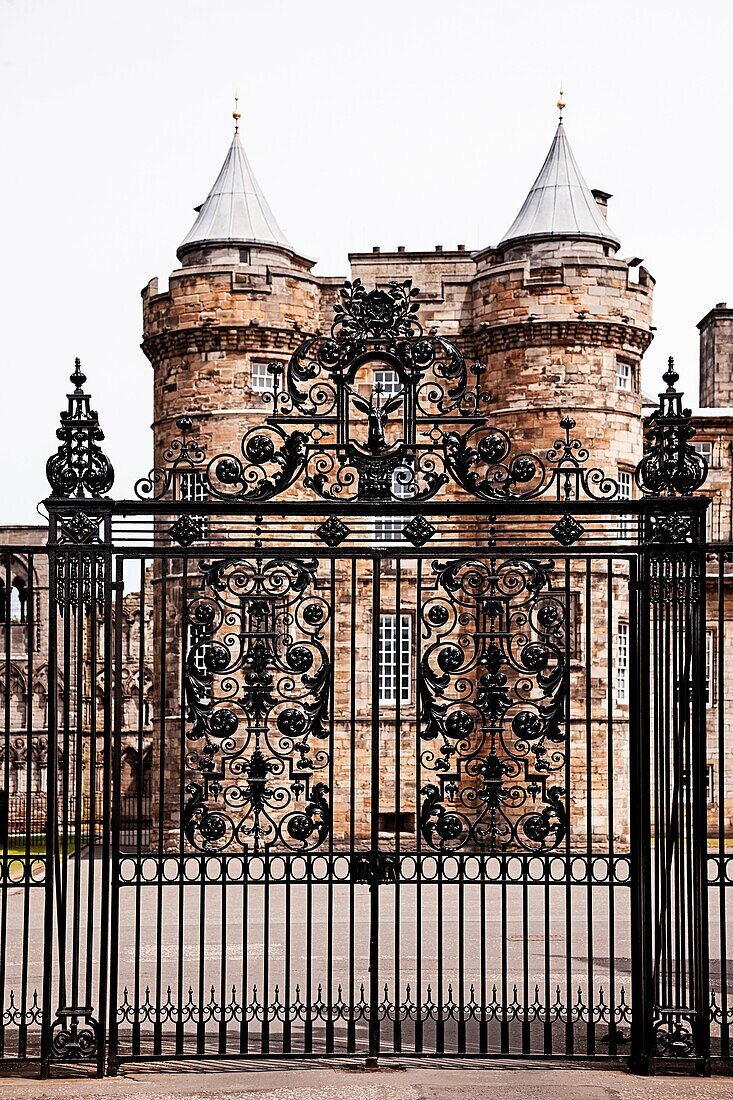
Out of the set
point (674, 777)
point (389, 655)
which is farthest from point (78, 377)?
point (389, 655)

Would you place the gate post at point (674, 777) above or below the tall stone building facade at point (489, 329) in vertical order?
below

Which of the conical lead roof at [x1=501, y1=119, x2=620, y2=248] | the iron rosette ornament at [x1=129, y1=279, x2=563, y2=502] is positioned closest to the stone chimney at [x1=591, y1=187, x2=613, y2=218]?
the conical lead roof at [x1=501, y1=119, x2=620, y2=248]

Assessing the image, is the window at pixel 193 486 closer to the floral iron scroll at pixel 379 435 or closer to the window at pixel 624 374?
the floral iron scroll at pixel 379 435

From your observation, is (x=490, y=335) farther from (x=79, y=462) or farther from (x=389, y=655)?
(x=79, y=462)

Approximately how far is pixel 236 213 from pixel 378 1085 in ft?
83.4

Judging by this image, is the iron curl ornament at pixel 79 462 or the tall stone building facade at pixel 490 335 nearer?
the iron curl ornament at pixel 79 462

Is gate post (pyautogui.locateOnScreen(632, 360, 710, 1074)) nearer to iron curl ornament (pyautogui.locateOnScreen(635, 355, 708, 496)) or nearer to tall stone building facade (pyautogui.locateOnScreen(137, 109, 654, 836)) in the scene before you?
iron curl ornament (pyautogui.locateOnScreen(635, 355, 708, 496))

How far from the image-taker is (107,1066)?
344 inches

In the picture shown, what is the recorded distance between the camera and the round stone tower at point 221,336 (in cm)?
2938

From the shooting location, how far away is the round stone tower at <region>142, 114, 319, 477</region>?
29375 millimetres

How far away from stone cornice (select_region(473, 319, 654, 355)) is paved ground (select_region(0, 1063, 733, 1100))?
71.7 ft

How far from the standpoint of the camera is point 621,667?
95.3 feet

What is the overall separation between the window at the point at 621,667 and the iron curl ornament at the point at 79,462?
20009 millimetres

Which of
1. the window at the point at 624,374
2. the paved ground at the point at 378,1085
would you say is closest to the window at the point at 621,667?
the window at the point at 624,374
